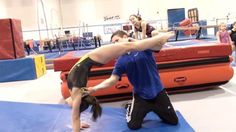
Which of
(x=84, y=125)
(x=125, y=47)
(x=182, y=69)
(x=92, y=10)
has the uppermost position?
(x=92, y=10)

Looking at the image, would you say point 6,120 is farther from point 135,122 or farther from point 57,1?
point 57,1

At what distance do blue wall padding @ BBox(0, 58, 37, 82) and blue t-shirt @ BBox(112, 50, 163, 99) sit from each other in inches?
168

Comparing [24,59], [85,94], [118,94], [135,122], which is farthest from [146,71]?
[24,59]

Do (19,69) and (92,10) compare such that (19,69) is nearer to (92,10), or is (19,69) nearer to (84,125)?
(84,125)

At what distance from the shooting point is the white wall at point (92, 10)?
15.4 m

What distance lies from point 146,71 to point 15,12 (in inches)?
551

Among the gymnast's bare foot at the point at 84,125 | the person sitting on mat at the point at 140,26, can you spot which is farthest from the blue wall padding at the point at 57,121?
the person sitting on mat at the point at 140,26

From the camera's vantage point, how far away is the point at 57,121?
3129 mm

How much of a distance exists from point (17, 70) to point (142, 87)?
15.3ft

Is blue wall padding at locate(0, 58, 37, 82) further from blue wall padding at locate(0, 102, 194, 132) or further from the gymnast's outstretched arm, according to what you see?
the gymnast's outstretched arm

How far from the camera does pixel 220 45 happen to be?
14.3 feet

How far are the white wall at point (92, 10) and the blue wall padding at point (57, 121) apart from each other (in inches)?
473

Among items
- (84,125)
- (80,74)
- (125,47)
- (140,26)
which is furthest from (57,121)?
(140,26)

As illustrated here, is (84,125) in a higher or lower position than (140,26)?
lower
